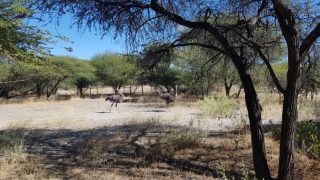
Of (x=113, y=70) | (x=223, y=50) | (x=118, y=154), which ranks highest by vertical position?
(x=113, y=70)

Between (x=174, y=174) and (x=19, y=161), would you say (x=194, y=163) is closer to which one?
(x=174, y=174)

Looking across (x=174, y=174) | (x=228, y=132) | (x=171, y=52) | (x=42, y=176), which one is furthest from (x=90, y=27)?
(x=228, y=132)

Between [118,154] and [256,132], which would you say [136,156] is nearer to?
[118,154]

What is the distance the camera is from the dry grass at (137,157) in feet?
18.1

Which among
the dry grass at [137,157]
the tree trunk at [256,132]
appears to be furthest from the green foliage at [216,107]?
the tree trunk at [256,132]

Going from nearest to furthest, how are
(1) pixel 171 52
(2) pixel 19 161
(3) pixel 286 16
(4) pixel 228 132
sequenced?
(3) pixel 286 16
(2) pixel 19 161
(1) pixel 171 52
(4) pixel 228 132

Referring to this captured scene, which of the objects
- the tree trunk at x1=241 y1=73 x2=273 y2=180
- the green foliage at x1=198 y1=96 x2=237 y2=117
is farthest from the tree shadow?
the green foliage at x1=198 y1=96 x2=237 y2=117

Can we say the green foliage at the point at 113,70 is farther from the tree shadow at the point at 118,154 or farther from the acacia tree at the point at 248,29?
the acacia tree at the point at 248,29

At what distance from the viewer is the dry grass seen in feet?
18.1

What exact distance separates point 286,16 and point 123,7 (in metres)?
3.06

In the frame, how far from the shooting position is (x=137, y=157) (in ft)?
22.3

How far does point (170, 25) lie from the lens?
258 inches

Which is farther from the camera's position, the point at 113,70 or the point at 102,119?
the point at 113,70

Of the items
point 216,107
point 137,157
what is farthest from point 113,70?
point 137,157
